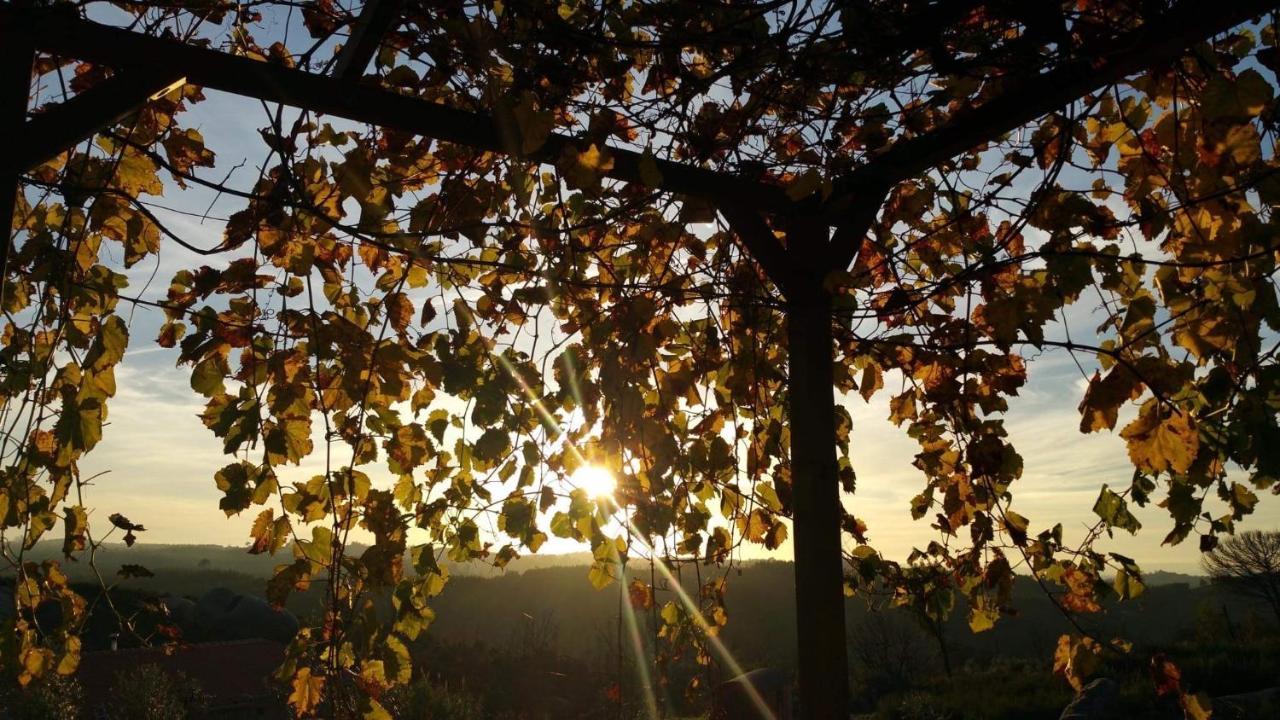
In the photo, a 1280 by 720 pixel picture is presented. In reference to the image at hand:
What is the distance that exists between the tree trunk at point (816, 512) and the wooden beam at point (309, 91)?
0.43 m

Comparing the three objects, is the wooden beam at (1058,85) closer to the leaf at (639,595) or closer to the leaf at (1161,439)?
the leaf at (1161,439)

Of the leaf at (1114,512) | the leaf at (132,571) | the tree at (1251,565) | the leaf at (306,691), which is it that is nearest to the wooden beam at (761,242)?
the leaf at (1114,512)

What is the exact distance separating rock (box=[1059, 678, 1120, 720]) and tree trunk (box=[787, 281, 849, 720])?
7.46 metres

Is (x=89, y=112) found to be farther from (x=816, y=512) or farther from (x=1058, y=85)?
(x=1058, y=85)

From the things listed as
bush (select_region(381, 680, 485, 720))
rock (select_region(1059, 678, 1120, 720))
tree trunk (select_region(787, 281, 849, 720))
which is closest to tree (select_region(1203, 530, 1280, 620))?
rock (select_region(1059, 678, 1120, 720))

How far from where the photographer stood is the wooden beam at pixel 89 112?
1806 millimetres

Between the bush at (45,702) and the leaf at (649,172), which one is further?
the bush at (45,702)

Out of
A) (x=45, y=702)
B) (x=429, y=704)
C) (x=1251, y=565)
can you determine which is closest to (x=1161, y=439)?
(x=429, y=704)

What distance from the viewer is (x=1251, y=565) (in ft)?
47.6

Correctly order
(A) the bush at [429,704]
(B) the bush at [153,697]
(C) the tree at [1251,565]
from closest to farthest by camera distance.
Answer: (B) the bush at [153,697] < (A) the bush at [429,704] < (C) the tree at [1251,565]

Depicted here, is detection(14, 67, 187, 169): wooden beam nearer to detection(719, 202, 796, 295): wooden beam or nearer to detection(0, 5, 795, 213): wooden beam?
detection(0, 5, 795, 213): wooden beam

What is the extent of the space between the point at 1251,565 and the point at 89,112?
1785 centimetres

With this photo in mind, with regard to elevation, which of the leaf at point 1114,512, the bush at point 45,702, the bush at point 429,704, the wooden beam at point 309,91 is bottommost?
the bush at point 429,704

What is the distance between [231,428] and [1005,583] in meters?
2.56
